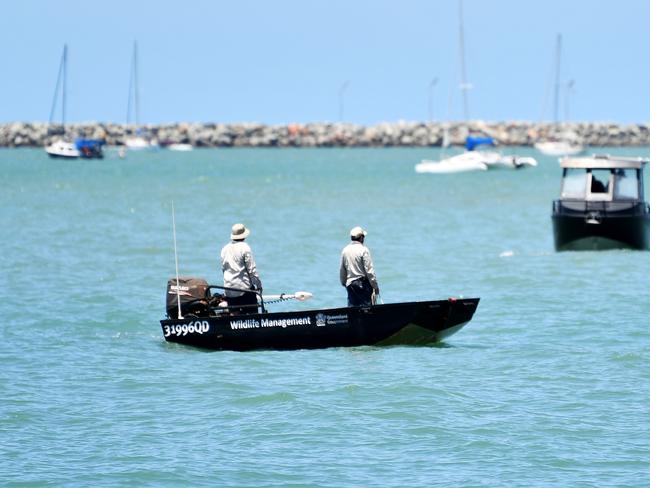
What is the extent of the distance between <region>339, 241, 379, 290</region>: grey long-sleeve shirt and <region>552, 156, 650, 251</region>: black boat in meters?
15.3

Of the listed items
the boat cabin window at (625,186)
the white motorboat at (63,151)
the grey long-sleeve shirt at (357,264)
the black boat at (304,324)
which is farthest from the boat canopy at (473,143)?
the grey long-sleeve shirt at (357,264)

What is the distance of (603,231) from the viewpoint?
34.9 meters

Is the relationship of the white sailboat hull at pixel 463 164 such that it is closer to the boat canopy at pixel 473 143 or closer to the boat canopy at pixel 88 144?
the boat canopy at pixel 473 143

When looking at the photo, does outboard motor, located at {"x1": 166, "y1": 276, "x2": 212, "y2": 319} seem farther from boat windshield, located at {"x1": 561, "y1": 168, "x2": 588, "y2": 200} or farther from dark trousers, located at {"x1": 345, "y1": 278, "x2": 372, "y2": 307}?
boat windshield, located at {"x1": 561, "y1": 168, "x2": 588, "y2": 200}

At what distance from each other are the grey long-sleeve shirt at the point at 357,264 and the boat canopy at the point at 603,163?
1529cm

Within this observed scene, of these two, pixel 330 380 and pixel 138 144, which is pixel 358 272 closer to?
pixel 330 380

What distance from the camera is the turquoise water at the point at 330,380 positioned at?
49.9ft

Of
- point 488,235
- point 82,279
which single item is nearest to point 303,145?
point 488,235

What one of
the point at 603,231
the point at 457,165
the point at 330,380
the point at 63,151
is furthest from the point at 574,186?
the point at 63,151

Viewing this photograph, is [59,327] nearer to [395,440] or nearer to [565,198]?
[395,440]

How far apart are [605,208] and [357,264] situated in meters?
15.5

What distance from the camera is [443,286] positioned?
31016 mm

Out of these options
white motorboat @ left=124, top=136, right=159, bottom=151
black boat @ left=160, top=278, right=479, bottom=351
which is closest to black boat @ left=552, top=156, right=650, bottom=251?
black boat @ left=160, top=278, right=479, bottom=351

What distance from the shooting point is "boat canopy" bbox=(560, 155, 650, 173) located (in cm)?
3450
